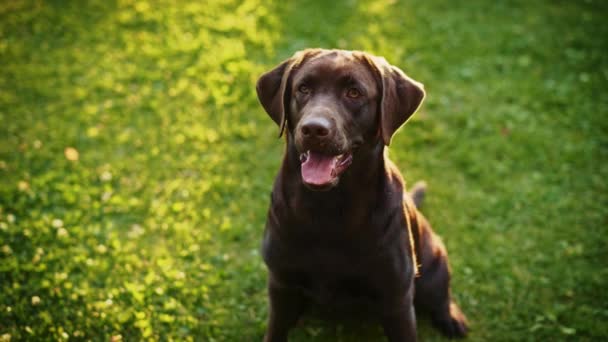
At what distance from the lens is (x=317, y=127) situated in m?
2.87

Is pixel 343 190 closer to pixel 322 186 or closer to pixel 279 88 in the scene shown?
pixel 322 186

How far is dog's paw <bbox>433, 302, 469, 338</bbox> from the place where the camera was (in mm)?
4262

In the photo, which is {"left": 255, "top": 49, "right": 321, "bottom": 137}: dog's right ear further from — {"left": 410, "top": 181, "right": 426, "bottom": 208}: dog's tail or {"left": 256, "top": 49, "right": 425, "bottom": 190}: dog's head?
{"left": 410, "top": 181, "right": 426, "bottom": 208}: dog's tail

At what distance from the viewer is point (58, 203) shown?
525 centimetres

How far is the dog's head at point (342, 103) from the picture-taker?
3.00 meters

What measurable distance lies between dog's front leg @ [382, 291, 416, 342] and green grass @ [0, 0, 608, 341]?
0.75 meters

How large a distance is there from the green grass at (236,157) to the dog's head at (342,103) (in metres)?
1.81

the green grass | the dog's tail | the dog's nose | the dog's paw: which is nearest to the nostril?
the dog's nose

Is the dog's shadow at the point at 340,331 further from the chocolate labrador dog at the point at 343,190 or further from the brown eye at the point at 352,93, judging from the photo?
the brown eye at the point at 352,93

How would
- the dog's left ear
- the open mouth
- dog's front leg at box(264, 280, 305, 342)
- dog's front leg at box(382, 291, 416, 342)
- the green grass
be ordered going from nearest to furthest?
the open mouth
the dog's left ear
dog's front leg at box(382, 291, 416, 342)
dog's front leg at box(264, 280, 305, 342)
the green grass

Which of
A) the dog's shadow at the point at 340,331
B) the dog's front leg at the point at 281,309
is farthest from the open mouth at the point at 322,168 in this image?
the dog's shadow at the point at 340,331

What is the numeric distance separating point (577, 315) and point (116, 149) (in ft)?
16.3

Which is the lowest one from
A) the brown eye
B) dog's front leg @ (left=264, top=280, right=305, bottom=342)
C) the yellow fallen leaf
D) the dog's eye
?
dog's front leg @ (left=264, top=280, right=305, bottom=342)

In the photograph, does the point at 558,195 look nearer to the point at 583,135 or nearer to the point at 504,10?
the point at 583,135
